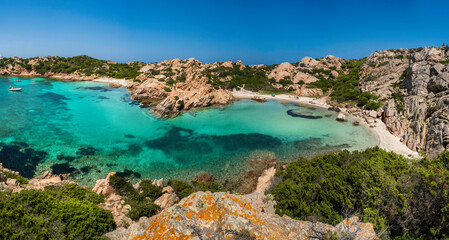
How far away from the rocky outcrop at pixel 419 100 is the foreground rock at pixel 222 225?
2492 cm

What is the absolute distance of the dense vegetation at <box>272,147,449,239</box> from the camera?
722cm

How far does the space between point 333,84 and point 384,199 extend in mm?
65325

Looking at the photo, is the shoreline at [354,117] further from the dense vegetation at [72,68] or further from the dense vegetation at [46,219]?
the dense vegetation at [46,219]

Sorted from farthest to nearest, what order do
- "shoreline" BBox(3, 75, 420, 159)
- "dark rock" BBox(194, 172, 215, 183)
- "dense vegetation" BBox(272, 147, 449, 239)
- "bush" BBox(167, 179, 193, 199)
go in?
"shoreline" BBox(3, 75, 420, 159) < "dark rock" BBox(194, 172, 215, 183) < "bush" BBox(167, 179, 193, 199) < "dense vegetation" BBox(272, 147, 449, 239)

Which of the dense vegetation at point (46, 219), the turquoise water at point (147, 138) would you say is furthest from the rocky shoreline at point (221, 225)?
the turquoise water at point (147, 138)

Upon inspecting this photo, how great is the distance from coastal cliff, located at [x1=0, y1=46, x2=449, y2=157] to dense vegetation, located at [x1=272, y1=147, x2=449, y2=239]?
64.0 feet

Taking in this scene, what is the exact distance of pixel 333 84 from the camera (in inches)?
2501

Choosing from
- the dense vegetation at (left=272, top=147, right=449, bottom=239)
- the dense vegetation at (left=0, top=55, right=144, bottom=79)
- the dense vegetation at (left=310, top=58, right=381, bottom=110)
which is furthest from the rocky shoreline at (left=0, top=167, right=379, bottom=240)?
the dense vegetation at (left=0, top=55, right=144, bottom=79)

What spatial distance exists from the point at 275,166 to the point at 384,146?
1688cm

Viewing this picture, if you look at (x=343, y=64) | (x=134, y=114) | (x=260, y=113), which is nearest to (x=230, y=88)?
(x=260, y=113)

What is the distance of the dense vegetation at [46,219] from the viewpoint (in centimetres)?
580

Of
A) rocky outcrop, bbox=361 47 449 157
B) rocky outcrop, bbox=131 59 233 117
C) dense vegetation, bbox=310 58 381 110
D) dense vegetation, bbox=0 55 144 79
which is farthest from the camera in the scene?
dense vegetation, bbox=0 55 144 79

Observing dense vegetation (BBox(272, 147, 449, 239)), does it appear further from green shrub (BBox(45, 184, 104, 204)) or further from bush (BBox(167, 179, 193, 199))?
green shrub (BBox(45, 184, 104, 204))

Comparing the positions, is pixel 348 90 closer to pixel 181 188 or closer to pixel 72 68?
pixel 181 188
